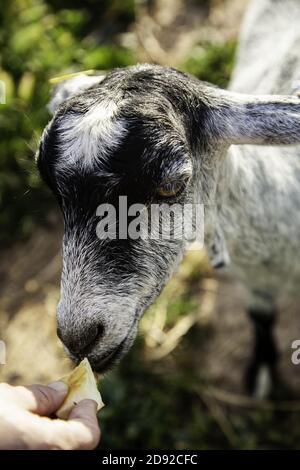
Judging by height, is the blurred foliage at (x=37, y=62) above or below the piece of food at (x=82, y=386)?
above

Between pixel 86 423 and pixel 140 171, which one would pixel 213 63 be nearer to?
pixel 140 171

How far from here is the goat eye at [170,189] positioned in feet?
7.39

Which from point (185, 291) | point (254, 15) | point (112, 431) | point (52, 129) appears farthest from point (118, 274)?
point (254, 15)

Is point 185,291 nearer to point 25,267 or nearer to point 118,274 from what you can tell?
point 25,267

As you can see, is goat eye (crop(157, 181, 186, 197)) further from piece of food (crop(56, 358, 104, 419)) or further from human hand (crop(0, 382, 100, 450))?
human hand (crop(0, 382, 100, 450))

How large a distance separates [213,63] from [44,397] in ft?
13.4

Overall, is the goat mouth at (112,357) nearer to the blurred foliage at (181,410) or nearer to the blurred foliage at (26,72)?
the blurred foliage at (181,410)

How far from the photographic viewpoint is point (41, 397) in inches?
82.5

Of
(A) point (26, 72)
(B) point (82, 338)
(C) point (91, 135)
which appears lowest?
(B) point (82, 338)

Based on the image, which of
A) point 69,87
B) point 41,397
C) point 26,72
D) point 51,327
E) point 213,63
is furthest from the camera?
point 213,63

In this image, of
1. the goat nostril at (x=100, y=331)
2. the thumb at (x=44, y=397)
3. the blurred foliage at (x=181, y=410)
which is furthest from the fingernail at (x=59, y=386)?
the blurred foliage at (x=181, y=410)

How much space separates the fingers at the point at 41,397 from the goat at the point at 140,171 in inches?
6.7

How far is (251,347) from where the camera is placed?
419cm

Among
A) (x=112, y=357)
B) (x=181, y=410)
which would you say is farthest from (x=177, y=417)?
(x=112, y=357)
